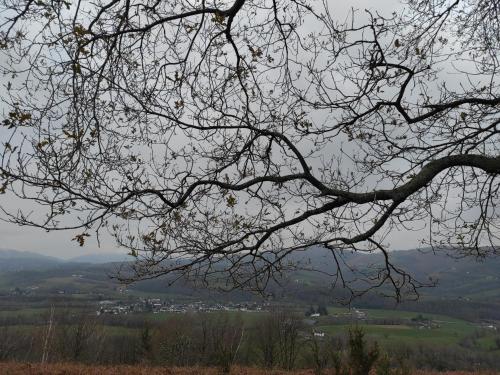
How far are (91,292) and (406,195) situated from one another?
126 m

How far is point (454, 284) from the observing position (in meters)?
142

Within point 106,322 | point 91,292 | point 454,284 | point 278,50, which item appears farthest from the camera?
point 454,284

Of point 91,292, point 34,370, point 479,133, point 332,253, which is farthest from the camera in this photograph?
point 91,292

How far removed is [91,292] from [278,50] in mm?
125224

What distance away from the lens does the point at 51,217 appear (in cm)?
362

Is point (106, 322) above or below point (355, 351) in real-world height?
below

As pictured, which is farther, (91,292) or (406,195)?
(91,292)

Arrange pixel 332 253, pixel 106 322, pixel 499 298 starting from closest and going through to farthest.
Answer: pixel 332 253, pixel 106 322, pixel 499 298

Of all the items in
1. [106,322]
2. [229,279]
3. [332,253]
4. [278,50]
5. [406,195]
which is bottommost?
[106,322]

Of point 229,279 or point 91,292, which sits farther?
point 91,292

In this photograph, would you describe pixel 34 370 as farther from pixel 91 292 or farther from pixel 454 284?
pixel 454 284

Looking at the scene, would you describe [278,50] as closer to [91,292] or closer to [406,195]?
[406,195]

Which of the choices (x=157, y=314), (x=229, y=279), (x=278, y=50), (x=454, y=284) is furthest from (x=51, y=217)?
(x=454, y=284)

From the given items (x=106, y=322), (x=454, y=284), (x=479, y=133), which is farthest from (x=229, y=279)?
(x=454, y=284)
